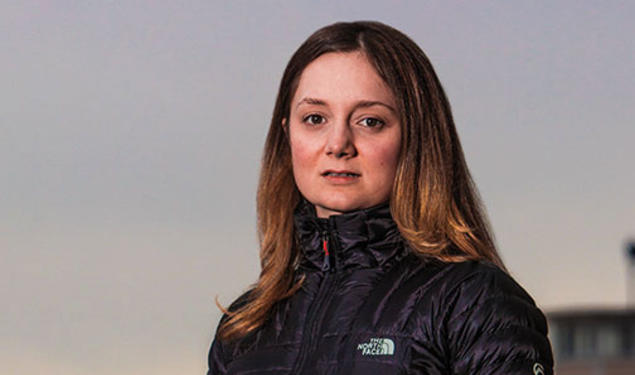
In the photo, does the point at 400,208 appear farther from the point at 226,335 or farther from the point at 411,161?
the point at 226,335

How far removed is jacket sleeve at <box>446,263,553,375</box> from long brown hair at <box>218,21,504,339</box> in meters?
0.17

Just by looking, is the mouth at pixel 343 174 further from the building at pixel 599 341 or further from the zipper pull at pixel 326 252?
the building at pixel 599 341

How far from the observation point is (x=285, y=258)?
5.35 m

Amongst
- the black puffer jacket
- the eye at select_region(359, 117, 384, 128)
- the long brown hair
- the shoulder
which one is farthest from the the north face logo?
the eye at select_region(359, 117, 384, 128)

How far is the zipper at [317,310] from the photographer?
15.9ft

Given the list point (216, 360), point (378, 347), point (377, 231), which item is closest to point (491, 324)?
point (378, 347)

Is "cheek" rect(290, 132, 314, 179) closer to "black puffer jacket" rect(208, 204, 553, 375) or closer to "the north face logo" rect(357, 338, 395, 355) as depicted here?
"black puffer jacket" rect(208, 204, 553, 375)

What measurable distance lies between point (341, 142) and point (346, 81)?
0.25m

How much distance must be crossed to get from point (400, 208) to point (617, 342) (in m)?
45.7

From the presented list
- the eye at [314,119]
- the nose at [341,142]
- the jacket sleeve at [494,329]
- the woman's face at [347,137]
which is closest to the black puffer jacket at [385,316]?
the jacket sleeve at [494,329]

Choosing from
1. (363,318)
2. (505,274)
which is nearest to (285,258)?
(363,318)

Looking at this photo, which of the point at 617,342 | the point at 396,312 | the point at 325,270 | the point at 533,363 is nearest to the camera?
the point at 533,363

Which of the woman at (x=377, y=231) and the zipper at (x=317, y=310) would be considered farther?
the zipper at (x=317, y=310)

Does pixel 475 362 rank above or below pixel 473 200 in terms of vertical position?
below
